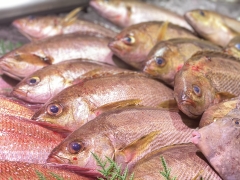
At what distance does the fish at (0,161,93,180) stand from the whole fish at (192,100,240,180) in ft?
1.45

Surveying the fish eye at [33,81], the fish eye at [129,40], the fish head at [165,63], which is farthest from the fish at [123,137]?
the fish eye at [129,40]

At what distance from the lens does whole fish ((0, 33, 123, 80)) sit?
2275mm

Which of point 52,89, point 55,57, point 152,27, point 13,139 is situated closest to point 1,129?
point 13,139

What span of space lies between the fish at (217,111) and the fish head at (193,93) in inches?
2.4

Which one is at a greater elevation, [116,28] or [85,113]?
[85,113]

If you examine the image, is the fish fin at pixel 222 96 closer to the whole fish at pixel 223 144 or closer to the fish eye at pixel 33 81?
the whole fish at pixel 223 144

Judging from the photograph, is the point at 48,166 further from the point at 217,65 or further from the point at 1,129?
the point at 217,65

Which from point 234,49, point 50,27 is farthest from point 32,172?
point 50,27

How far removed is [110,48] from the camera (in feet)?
7.66

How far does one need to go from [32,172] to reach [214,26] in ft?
5.49

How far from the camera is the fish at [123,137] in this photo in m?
1.55

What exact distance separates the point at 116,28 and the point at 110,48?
1064mm

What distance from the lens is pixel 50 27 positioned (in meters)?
2.82

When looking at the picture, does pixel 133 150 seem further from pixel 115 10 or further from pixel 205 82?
pixel 115 10
